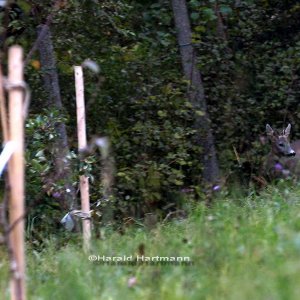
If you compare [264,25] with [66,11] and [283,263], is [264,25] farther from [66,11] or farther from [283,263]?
[283,263]

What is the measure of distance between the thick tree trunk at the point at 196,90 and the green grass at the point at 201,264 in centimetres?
495

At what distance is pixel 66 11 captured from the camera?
1033 cm

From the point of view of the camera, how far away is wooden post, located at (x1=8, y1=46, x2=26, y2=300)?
4082mm

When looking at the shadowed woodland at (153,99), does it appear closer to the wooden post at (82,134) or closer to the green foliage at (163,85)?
the green foliage at (163,85)

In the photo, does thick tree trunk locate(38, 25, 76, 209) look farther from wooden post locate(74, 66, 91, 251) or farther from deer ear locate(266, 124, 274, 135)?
deer ear locate(266, 124, 274, 135)

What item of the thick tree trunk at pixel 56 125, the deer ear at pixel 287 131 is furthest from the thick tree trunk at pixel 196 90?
the thick tree trunk at pixel 56 125

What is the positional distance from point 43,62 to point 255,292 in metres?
6.19

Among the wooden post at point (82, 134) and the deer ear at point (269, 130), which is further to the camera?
the deer ear at point (269, 130)

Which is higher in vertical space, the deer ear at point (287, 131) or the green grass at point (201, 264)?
the deer ear at point (287, 131)

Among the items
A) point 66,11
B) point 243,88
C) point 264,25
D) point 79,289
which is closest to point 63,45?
point 66,11

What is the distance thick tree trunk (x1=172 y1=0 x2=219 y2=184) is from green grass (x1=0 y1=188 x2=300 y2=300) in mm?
4946

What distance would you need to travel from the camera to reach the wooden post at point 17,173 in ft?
13.4

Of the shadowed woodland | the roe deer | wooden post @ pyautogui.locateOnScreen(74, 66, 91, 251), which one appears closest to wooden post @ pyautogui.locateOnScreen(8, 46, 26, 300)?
wooden post @ pyautogui.locateOnScreen(74, 66, 91, 251)

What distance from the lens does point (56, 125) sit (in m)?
9.02
